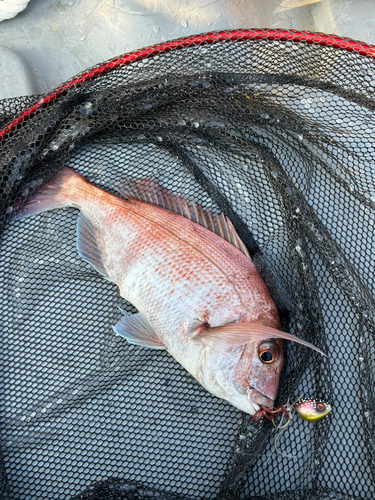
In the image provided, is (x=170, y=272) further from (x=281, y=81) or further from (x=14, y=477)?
(x=14, y=477)

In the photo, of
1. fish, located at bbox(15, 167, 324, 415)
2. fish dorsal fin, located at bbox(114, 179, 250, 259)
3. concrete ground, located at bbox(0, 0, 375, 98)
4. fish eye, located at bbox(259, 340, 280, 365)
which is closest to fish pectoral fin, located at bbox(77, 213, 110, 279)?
fish, located at bbox(15, 167, 324, 415)

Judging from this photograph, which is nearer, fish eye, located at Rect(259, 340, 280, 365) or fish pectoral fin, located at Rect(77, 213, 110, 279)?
fish eye, located at Rect(259, 340, 280, 365)

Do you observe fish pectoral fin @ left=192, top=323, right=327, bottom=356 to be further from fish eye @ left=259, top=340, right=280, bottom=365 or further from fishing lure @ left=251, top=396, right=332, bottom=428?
fishing lure @ left=251, top=396, right=332, bottom=428

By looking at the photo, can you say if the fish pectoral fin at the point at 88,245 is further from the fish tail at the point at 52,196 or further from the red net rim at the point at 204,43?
the red net rim at the point at 204,43

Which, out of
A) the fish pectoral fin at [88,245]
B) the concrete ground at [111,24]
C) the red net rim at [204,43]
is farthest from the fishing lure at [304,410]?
the concrete ground at [111,24]

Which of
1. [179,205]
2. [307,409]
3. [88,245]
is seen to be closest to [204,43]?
[179,205]

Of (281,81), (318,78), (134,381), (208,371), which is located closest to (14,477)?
(134,381)

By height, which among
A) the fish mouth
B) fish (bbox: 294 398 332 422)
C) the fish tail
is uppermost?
the fish tail
